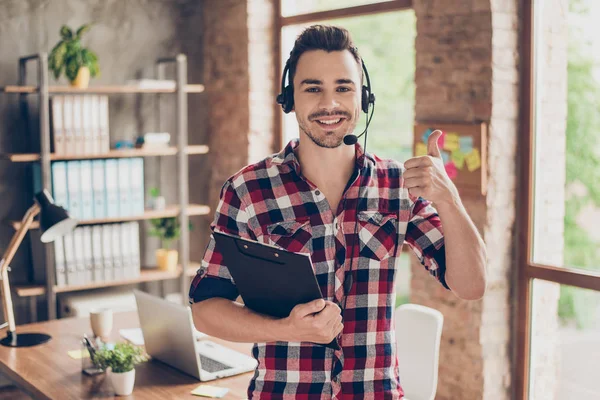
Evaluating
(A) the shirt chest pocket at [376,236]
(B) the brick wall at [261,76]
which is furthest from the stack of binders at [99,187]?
(A) the shirt chest pocket at [376,236]

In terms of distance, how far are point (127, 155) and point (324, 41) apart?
2.95 meters

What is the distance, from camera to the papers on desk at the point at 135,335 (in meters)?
2.95

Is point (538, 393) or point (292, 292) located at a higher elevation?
point (292, 292)

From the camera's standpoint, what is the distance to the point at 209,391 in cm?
238

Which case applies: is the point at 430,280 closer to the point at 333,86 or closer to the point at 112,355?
the point at 112,355

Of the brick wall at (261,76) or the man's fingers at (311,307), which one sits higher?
the brick wall at (261,76)

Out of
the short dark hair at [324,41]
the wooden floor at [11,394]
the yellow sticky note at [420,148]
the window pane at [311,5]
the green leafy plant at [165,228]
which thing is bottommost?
the wooden floor at [11,394]

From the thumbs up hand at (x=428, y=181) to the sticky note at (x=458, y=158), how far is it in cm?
181

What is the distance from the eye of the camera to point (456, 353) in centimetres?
357

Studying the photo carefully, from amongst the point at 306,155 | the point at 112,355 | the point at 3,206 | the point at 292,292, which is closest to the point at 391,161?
the point at 306,155

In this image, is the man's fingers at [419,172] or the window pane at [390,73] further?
the window pane at [390,73]

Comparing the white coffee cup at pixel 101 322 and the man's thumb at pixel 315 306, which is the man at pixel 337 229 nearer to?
the man's thumb at pixel 315 306

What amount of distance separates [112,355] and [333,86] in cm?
118

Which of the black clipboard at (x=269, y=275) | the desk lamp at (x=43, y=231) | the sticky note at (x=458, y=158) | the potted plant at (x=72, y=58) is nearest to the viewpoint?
the black clipboard at (x=269, y=275)
